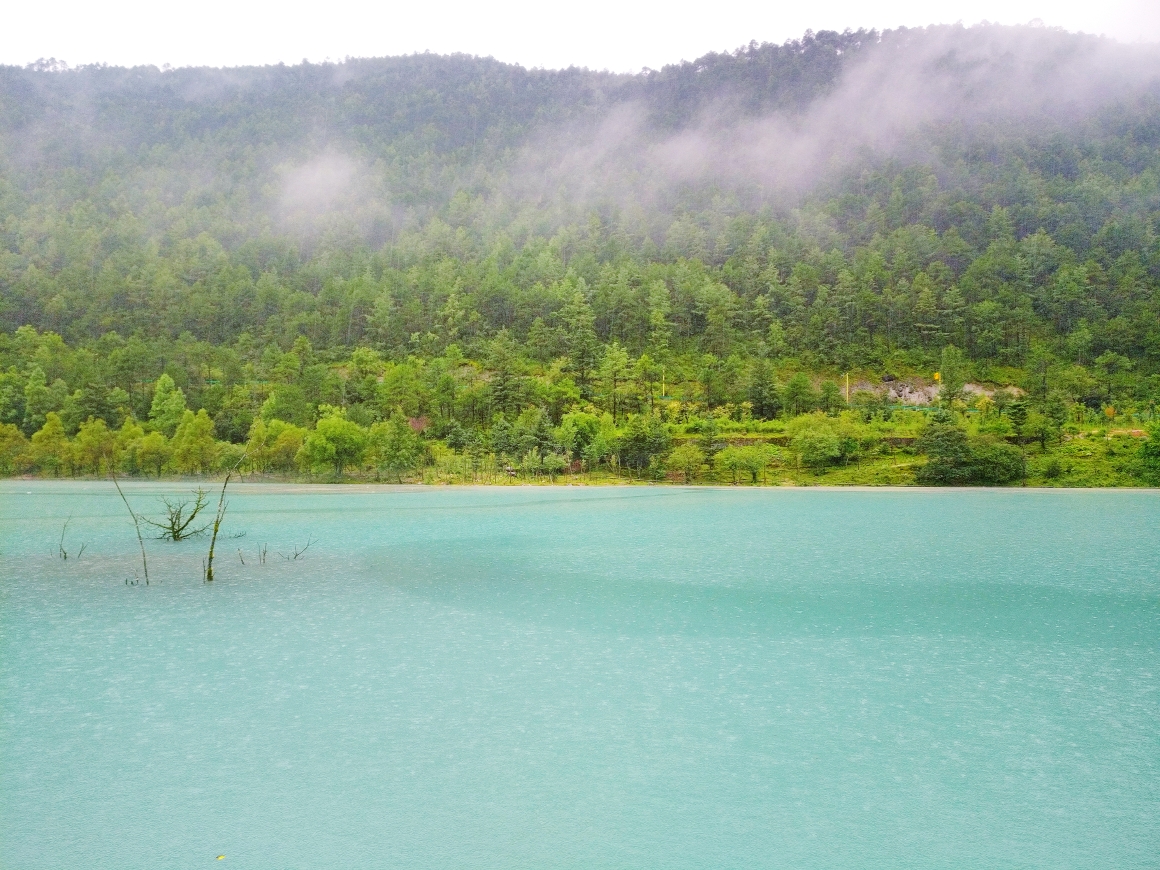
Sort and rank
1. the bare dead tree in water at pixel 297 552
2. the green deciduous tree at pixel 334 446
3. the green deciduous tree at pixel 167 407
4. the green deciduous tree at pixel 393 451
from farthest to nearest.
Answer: the green deciduous tree at pixel 167 407, the green deciduous tree at pixel 393 451, the green deciduous tree at pixel 334 446, the bare dead tree in water at pixel 297 552

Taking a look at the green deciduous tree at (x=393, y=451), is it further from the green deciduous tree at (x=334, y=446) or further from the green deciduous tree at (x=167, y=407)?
the green deciduous tree at (x=167, y=407)

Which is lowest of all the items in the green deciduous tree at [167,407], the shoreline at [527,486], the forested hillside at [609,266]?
the shoreline at [527,486]

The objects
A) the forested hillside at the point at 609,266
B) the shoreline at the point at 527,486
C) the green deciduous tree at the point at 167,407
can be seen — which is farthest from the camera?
the green deciduous tree at the point at 167,407

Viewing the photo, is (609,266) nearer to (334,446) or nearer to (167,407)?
(167,407)

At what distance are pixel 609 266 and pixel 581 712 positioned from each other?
281 ft

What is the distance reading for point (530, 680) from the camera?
11.6 m

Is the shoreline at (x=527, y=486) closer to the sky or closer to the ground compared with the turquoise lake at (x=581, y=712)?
closer to the sky

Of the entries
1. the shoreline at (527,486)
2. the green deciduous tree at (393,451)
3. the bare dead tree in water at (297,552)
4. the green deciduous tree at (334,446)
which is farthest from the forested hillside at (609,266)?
the bare dead tree in water at (297,552)

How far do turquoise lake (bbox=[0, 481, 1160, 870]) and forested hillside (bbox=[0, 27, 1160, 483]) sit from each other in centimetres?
3060

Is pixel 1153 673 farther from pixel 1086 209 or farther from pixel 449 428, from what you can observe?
pixel 1086 209

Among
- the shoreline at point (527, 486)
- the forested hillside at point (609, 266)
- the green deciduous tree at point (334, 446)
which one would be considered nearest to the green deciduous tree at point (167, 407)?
the forested hillside at point (609, 266)

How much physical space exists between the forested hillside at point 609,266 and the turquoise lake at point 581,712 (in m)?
30.6

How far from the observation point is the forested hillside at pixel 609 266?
54125 mm

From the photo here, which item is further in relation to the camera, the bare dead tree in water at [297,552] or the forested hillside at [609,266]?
the forested hillside at [609,266]
